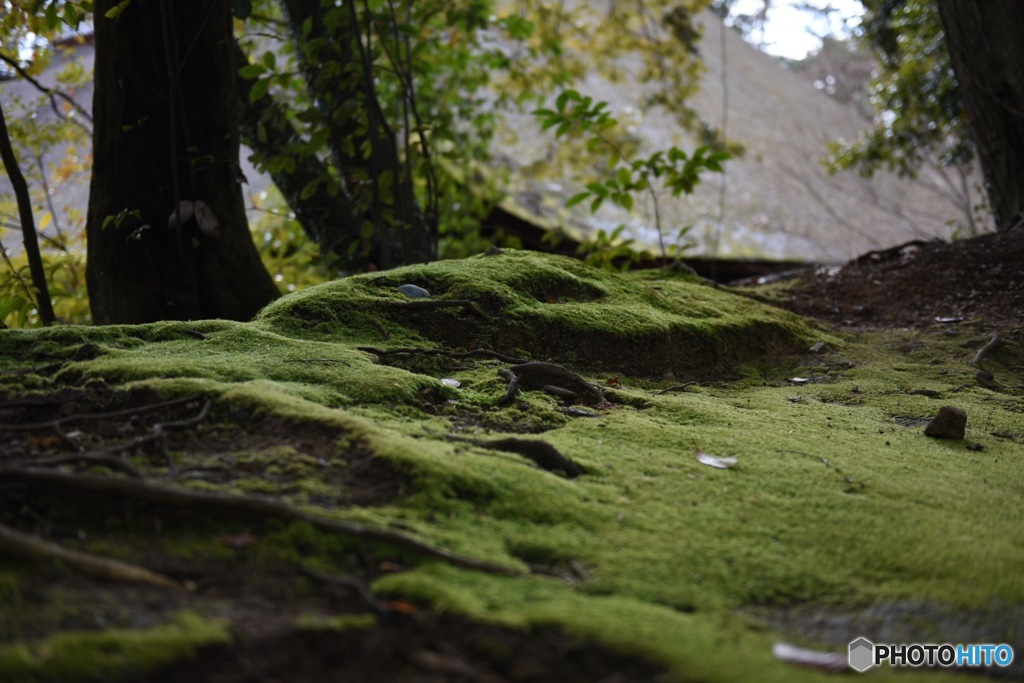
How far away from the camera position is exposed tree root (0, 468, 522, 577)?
127 centimetres

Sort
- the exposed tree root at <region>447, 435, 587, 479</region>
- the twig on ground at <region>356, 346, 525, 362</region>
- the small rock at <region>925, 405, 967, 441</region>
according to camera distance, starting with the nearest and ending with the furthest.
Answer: the exposed tree root at <region>447, 435, 587, 479</region> → the small rock at <region>925, 405, 967, 441</region> → the twig on ground at <region>356, 346, 525, 362</region>

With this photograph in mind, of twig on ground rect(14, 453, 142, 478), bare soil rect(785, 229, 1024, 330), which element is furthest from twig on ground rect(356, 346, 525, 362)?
bare soil rect(785, 229, 1024, 330)

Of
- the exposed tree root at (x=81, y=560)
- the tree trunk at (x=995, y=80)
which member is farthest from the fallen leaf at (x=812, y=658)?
the tree trunk at (x=995, y=80)

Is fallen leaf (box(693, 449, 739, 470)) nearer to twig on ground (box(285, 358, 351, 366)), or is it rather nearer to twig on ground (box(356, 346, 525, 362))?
twig on ground (box(356, 346, 525, 362))

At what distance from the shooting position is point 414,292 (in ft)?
9.18

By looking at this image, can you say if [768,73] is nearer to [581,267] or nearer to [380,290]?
[581,267]

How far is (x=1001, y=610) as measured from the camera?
4.02 ft

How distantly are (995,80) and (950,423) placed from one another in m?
3.66

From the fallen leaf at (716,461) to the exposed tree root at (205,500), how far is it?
2.38 ft

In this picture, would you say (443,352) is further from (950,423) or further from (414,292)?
(950,423)

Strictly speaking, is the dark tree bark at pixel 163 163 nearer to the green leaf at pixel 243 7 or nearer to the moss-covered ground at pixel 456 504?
the green leaf at pixel 243 7

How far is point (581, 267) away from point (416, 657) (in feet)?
8.25

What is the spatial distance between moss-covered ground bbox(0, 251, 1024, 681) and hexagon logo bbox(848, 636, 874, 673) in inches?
0.8

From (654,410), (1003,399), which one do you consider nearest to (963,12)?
(1003,399)
